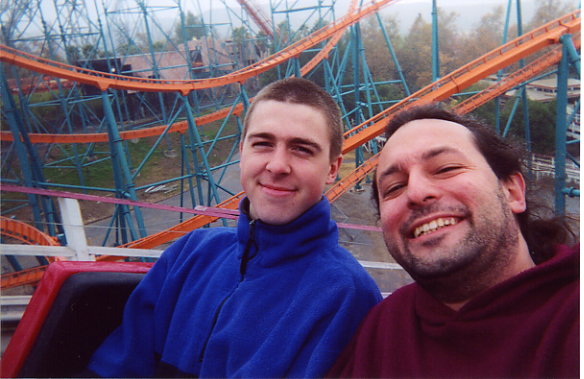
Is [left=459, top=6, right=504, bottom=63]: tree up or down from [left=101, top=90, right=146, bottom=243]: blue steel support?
up

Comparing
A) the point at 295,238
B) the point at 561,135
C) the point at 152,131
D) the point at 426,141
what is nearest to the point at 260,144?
the point at 295,238

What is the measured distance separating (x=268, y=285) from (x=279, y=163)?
0.22 metres

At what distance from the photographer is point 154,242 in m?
3.17

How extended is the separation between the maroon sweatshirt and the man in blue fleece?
62 mm

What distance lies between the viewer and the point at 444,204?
52cm

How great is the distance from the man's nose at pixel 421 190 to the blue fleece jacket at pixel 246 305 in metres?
0.17

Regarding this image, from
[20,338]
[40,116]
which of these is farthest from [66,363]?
[40,116]

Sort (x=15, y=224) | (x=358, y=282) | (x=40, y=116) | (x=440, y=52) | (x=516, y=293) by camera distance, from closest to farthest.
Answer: (x=516, y=293) < (x=358, y=282) < (x=15, y=224) < (x=440, y=52) < (x=40, y=116)

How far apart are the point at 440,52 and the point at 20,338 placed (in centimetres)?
383

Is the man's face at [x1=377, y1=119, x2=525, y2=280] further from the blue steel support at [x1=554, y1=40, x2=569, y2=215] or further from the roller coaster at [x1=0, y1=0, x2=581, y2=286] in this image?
the blue steel support at [x1=554, y1=40, x2=569, y2=215]

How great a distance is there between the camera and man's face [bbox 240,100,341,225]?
65 centimetres

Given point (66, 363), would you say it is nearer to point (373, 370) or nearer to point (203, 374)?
point (203, 374)

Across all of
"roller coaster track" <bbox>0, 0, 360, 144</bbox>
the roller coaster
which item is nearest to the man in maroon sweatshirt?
the roller coaster

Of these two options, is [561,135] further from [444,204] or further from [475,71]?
[444,204]
